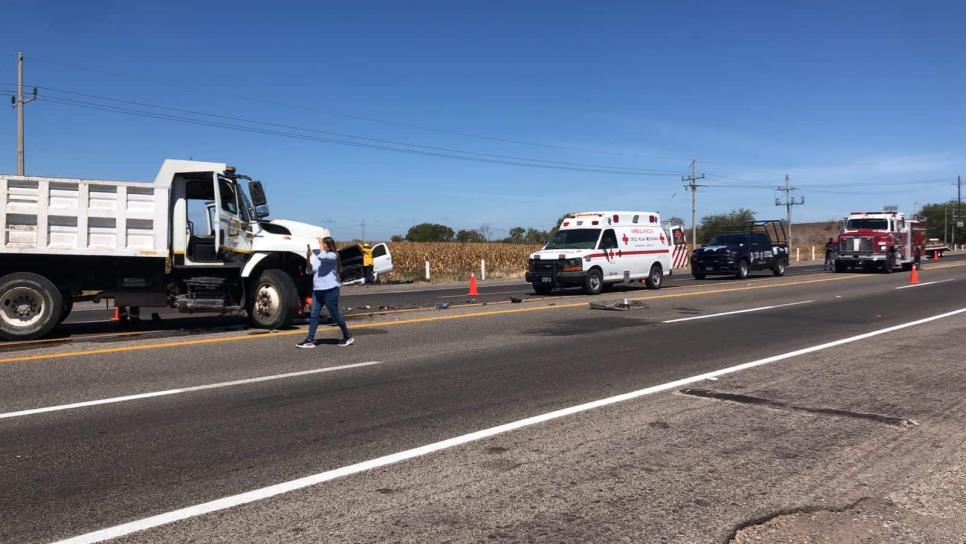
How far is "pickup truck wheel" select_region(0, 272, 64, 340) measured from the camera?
10.5 metres

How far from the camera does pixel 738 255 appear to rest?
29.1 metres

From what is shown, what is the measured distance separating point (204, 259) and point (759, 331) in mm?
9595

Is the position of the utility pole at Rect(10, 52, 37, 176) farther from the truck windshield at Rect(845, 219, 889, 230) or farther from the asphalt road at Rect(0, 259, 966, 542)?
the truck windshield at Rect(845, 219, 889, 230)

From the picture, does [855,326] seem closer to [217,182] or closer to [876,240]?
[217,182]

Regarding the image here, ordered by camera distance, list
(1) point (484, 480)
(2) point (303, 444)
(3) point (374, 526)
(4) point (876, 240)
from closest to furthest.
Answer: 1. (3) point (374, 526)
2. (1) point (484, 480)
3. (2) point (303, 444)
4. (4) point (876, 240)

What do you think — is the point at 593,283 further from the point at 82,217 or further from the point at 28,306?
the point at 28,306

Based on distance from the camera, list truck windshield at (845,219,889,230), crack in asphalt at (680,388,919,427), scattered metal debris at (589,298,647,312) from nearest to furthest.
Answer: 1. crack in asphalt at (680,388,919,427)
2. scattered metal debris at (589,298,647,312)
3. truck windshield at (845,219,889,230)

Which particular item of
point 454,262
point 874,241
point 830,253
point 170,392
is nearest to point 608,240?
point 170,392

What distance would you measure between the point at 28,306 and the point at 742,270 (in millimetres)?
25316

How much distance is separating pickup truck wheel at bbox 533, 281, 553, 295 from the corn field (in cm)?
1172

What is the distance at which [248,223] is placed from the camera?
1241 centimetres

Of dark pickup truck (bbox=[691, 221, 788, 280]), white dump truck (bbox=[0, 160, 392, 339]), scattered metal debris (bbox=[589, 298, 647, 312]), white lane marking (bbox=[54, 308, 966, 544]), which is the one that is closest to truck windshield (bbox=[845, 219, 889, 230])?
dark pickup truck (bbox=[691, 221, 788, 280])

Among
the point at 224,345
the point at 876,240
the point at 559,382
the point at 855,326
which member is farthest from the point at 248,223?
the point at 876,240

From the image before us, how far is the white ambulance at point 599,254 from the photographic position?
20656mm
